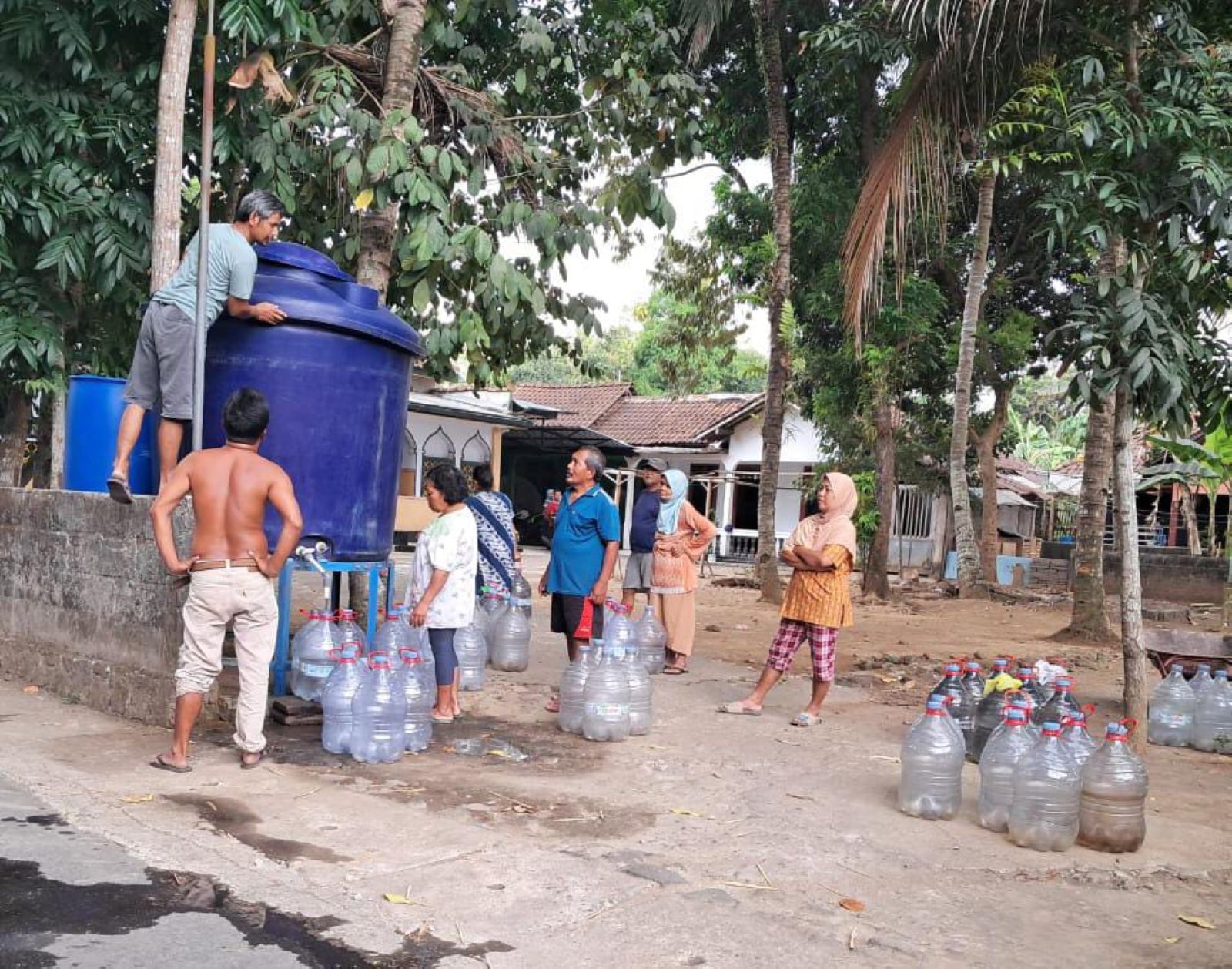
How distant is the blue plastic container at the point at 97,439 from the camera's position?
6250 mm

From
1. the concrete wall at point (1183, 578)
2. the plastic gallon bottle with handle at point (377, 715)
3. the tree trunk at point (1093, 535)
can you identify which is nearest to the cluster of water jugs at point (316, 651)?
the plastic gallon bottle with handle at point (377, 715)

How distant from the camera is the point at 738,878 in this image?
13.2 ft

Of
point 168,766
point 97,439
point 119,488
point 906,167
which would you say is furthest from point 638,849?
point 906,167

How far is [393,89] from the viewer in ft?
24.4

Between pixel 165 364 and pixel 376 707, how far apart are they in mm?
1968

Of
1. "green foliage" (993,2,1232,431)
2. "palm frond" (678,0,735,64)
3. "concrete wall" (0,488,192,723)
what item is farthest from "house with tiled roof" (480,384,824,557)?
"green foliage" (993,2,1232,431)

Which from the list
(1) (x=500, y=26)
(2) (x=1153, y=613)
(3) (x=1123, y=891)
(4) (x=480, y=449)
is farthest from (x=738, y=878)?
(4) (x=480, y=449)

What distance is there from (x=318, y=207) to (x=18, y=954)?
786 cm

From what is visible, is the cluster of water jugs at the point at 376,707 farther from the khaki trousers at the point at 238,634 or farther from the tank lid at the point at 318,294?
the tank lid at the point at 318,294

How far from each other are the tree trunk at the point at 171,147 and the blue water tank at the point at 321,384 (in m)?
0.95

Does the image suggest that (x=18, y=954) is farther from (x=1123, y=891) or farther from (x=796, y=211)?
(x=796, y=211)

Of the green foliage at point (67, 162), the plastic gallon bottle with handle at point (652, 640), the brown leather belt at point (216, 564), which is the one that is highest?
the green foliage at point (67, 162)

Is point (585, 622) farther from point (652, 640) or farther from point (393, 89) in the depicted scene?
point (393, 89)

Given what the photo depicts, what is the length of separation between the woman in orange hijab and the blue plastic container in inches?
144
